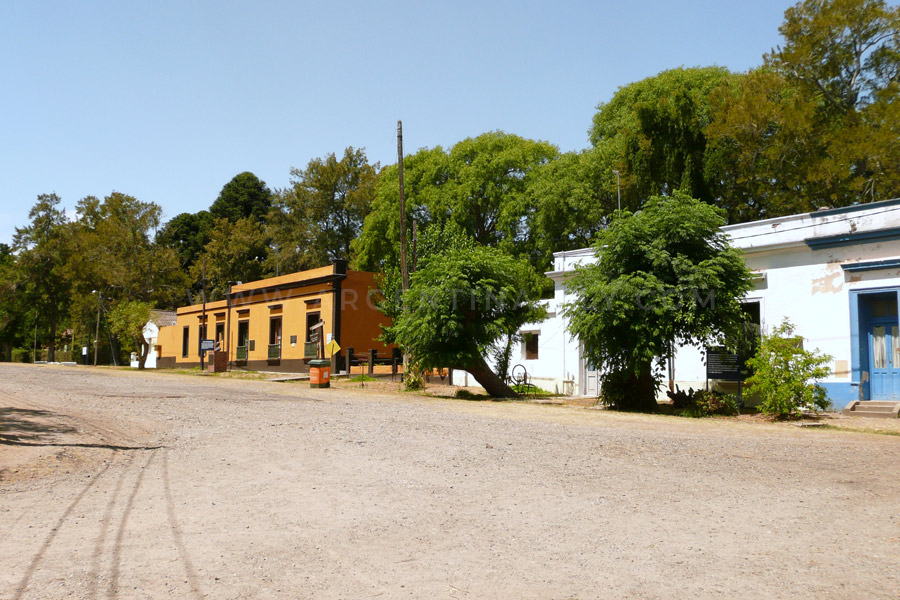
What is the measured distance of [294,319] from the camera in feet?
126

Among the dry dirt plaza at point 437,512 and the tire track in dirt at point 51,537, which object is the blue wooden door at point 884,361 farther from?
the tire track in dirt at point 51,537

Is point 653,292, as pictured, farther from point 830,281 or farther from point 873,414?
point 873,414

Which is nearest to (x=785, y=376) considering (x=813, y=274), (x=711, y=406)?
(x=711, y=406)

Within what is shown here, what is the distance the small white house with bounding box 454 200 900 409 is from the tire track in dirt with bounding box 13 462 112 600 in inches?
620

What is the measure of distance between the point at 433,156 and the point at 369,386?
21.1 metres

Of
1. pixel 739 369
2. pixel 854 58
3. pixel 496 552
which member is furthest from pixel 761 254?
pixel 496 552

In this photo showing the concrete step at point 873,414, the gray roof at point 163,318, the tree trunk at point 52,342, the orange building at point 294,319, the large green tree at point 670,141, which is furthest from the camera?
the tree trunk at point 52,342

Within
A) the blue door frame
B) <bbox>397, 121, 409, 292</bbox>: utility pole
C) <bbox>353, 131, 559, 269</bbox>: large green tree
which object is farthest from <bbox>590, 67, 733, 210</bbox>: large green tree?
the blue door frame

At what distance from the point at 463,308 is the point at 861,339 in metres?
10.6

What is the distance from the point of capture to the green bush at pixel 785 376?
1580 cm

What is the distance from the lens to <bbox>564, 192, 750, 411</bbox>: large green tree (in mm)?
16906

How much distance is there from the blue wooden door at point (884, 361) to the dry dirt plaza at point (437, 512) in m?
5.30

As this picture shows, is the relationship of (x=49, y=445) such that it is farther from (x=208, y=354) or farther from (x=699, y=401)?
(x=208, y=354)

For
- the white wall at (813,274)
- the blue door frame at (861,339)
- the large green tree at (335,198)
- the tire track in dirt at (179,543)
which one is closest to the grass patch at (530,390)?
the white wall at (813,274)
